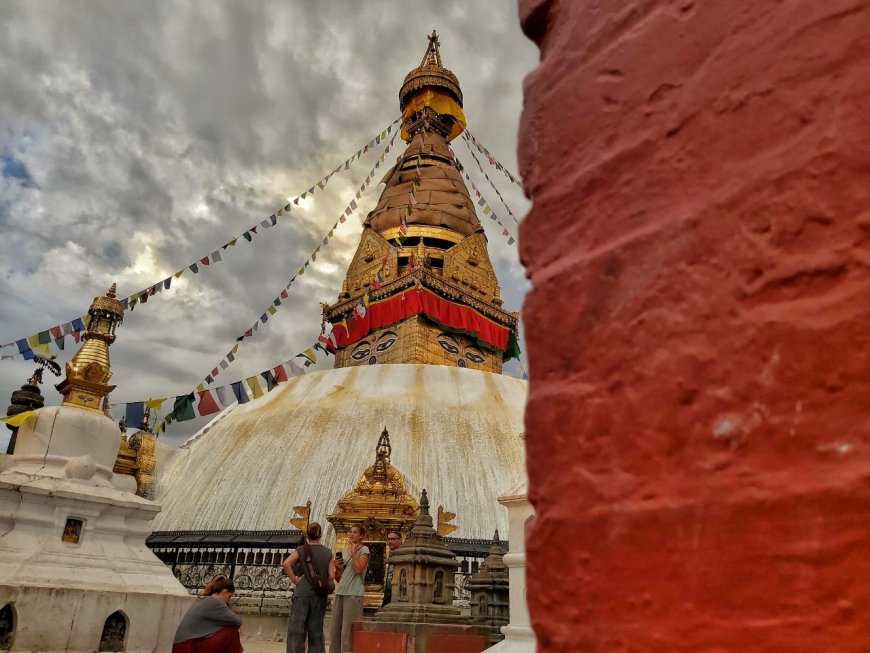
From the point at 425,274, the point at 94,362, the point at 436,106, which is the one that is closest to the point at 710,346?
the point at 94,362

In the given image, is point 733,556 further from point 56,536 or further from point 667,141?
point 56,536

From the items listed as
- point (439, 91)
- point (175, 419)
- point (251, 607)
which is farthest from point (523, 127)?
point (439, 91)

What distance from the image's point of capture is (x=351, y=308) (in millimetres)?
23125

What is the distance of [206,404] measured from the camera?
41.4 ft

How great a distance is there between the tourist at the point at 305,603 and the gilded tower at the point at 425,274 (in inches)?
549

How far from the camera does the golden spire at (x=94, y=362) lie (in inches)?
303

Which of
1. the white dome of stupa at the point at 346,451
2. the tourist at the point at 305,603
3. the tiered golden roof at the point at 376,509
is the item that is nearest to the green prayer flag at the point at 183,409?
the white dome of stupa at the point at 346,451

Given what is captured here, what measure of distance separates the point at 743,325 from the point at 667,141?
0.32 meters

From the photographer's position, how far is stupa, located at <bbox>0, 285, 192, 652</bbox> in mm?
5566

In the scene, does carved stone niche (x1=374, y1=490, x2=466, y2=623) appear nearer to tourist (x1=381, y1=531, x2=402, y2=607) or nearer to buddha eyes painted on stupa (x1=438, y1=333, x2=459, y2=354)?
tourist (x1=381, y1=531, x2=402, y2=607)

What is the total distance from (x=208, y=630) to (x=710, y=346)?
403 cm

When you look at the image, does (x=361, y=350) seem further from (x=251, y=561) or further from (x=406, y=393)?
(x=251, y=561)

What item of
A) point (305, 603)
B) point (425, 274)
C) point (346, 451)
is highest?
point (425, 274)

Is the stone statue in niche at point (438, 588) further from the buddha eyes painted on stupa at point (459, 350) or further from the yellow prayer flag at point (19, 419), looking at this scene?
the buddha eyes painted on stupa at point (459, 350)
